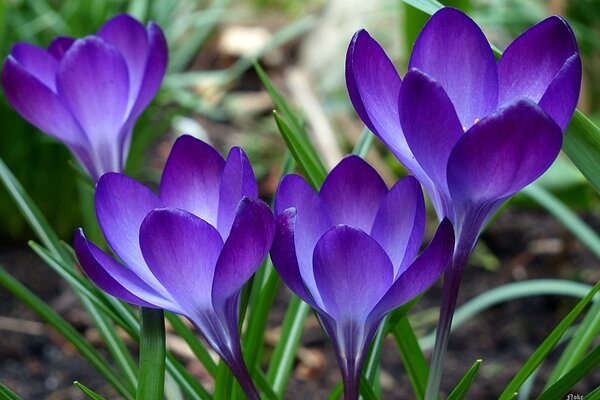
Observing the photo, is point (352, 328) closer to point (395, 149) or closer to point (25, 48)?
point (395, 149)

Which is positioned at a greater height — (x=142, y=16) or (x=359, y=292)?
(x=142, y=16)

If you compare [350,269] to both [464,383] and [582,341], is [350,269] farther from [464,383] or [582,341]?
[582,341]

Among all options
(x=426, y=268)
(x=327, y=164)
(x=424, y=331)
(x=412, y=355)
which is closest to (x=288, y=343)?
(x=412, y=355)

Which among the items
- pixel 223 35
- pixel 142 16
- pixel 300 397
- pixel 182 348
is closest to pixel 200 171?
pixel 300 397

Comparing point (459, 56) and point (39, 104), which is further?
point (39, 104)

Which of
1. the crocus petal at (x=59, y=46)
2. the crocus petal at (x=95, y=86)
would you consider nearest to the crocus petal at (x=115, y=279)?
the crocus petal at (x=95, y=86)

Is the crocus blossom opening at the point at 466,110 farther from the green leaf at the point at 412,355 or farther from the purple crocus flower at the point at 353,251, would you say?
the green leaf at the point at 412,355

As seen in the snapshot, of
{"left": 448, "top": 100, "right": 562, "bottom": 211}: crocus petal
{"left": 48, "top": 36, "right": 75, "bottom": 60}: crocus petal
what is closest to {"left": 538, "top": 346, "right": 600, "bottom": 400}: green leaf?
{"left": 448, "top": 100, "right": 562, "bottom": 211}: crocus petal
